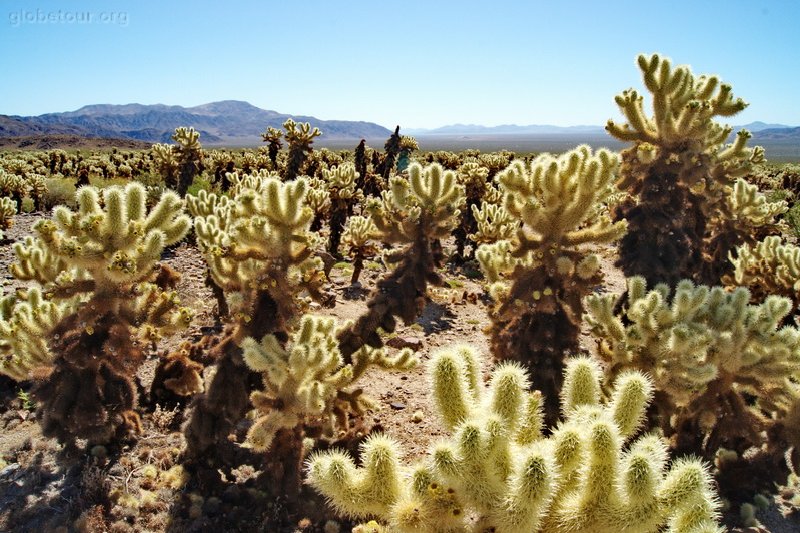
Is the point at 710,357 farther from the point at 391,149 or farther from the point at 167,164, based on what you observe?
the point at 391,149

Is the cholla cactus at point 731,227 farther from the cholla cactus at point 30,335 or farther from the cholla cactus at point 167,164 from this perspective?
the cholla cactus at point 167,164

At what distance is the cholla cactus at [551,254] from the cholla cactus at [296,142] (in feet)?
43.2

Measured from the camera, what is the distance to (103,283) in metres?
4.55

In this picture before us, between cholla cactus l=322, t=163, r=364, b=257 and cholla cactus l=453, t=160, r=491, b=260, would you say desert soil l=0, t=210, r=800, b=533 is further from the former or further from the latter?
cholla cactus l=453, t=160, r=491, b=260

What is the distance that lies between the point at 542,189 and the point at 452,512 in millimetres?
3558

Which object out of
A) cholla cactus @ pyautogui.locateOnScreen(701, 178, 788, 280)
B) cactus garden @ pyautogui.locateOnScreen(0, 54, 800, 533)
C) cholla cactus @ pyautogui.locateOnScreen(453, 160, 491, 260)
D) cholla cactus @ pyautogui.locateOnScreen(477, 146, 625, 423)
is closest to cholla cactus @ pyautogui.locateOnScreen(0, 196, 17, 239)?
cactus garden @ pyautogui.locateOnScreen(0, 54, 800, 533)

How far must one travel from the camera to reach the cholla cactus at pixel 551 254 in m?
4.90

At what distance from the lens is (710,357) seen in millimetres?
4793

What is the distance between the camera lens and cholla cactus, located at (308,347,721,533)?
2025mm

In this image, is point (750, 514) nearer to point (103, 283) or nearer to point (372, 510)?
point (372, 510)

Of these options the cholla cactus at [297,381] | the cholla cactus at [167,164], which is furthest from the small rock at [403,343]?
the cholla cactus at [167,164]

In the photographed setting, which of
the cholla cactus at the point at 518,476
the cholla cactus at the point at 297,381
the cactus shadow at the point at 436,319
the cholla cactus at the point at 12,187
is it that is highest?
the cholla cactus at the point at 12,187

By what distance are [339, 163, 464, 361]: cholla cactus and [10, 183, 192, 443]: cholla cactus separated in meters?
1.96

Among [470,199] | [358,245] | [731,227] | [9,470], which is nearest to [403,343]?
[358,245]
